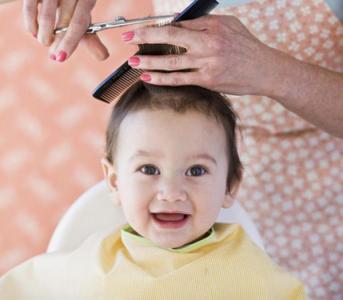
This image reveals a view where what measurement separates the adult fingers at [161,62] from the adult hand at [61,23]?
176 mm

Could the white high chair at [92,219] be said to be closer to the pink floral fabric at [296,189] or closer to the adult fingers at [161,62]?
the pink floral fabric at [296,189]

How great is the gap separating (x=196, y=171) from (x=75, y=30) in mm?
315

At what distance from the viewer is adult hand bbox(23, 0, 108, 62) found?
1040 mm

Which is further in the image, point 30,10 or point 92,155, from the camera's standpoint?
point 92,155

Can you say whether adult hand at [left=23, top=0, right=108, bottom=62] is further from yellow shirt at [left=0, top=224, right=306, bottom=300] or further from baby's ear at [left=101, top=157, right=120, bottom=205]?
yellow shirt at [left=0, top=224, right=306, bottom=300]

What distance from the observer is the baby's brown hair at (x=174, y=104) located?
100 centimetres

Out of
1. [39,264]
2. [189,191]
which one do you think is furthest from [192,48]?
[39,264]

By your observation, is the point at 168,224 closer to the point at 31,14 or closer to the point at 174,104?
the point at 174,104

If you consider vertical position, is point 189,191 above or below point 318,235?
above

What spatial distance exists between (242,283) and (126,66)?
0.41 meters

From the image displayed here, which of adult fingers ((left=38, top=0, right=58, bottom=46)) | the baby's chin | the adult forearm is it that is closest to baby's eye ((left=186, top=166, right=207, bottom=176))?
the baby's chin

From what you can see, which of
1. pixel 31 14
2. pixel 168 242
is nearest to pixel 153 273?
pixel 168 242

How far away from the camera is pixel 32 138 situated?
5.15 ft

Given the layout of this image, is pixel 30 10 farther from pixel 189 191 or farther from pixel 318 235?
pixel 318 235
